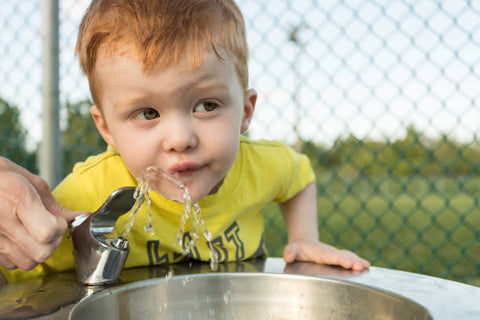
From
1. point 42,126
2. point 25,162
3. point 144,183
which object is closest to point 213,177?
point 144,183

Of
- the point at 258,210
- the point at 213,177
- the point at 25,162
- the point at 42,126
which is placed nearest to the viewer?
the point at 213,177

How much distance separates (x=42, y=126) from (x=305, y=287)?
0.96 m

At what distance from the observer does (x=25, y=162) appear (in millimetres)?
2943

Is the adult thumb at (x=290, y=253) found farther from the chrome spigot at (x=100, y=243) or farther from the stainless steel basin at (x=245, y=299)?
the chrome spigot at (x=100, y=243)

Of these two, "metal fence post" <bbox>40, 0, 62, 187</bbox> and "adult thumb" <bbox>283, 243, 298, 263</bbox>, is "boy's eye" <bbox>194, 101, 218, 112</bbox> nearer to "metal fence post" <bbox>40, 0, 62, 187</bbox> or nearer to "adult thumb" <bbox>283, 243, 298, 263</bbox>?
"adult thumb" <bbox>283, 243, 298, 263</bbox>

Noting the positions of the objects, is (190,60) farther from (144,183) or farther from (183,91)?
(144,183)

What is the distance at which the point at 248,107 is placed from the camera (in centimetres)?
94

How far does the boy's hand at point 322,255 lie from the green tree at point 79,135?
1897 mm

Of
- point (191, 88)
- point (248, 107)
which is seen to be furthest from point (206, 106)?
point (248, 107)

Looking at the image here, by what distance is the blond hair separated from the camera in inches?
26.6

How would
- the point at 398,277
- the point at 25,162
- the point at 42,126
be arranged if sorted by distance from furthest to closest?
the point at 25,162
the point at 42,126
the point at 398,277

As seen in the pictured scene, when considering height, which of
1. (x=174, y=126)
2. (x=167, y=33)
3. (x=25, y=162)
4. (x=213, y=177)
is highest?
(x=167, y=33)

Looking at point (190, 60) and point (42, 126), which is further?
point (42, 126)

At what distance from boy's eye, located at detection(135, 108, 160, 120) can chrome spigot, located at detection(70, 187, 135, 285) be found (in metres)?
0.13
